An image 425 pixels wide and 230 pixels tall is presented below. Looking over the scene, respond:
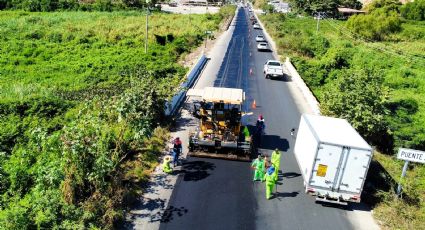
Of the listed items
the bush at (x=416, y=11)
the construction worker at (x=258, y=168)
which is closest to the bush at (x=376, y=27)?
the bush at (x=416, y=11)

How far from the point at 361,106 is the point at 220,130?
310 inches

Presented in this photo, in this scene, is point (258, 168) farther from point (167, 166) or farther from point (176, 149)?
point (167, 166)

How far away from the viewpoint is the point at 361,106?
2067 cm

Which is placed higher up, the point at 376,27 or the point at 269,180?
the point at 376,27

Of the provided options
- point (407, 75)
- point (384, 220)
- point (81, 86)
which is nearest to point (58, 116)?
point (81, 86)

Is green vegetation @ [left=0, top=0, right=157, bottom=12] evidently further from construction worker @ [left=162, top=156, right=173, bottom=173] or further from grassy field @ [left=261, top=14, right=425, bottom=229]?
construction worker @ [left=162, top=156, right=173, bottom=173]

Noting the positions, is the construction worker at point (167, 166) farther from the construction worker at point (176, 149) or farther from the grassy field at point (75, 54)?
the grassy field at point (75, 54)

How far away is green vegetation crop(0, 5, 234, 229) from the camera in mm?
12922

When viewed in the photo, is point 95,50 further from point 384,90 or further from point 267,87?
point 384,90

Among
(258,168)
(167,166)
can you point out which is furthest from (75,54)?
(258,168)

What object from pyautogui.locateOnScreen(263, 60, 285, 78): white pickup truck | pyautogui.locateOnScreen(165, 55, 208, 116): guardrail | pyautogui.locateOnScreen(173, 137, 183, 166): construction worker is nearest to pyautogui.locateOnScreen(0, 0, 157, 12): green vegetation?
pyautogui.locateOnScreen(165, 55, 208, 116): guardrail

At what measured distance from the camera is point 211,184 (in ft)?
54.7

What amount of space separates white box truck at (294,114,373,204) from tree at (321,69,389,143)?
531cm

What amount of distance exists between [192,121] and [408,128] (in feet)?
45.1
